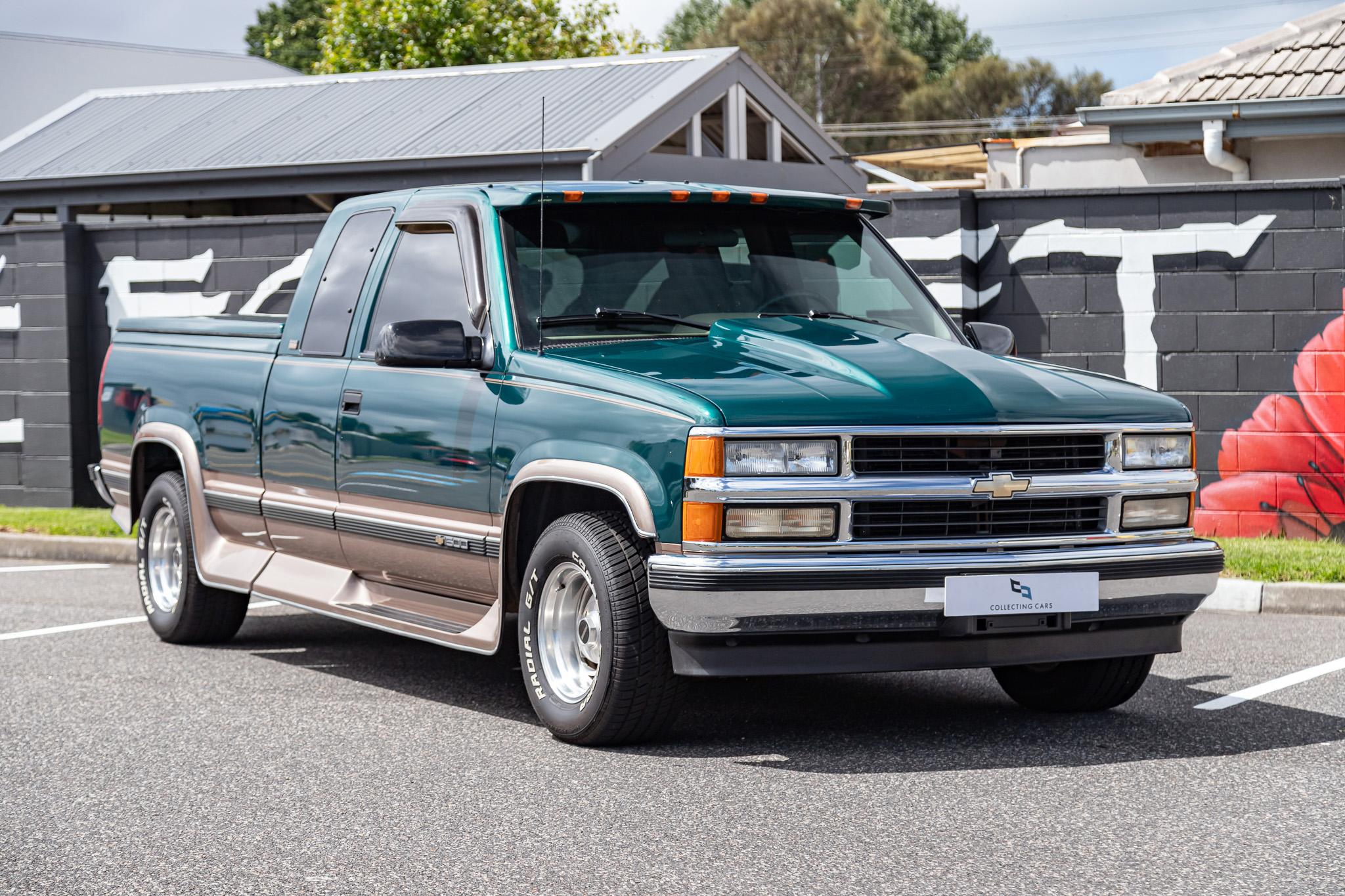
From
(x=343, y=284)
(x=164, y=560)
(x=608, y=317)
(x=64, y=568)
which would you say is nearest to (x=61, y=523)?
(x=64, y=568)

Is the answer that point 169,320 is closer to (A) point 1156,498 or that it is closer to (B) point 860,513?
(B) point 860,513

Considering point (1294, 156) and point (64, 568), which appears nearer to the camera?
point (64, 568)

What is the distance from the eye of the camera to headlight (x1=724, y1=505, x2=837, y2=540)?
508 centimetres

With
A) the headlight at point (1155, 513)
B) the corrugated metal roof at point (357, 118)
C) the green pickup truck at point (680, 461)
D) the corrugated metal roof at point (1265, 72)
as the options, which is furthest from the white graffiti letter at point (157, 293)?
the headlight at point (1155, 513)

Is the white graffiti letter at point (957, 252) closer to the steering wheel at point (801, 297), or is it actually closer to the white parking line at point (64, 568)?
the steering wheel at point (801, 297)

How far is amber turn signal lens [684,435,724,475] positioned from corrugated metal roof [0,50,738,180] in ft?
38.0

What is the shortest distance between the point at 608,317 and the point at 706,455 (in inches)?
46.2

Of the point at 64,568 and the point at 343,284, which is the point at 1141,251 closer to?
the point at 343,284

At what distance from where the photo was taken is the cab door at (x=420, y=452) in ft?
19.9

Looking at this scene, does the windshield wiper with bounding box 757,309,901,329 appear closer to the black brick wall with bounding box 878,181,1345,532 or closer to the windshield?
the windshield

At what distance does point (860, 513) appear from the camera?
5180 mm

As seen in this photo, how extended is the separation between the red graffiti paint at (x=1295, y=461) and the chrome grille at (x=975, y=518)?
16.9 ft

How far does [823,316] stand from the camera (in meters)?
6.36

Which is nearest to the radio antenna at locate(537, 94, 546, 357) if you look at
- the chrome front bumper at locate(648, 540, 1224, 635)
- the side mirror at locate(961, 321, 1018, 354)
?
the chrome front bumper at locate(648, 540, 1224, 635)
